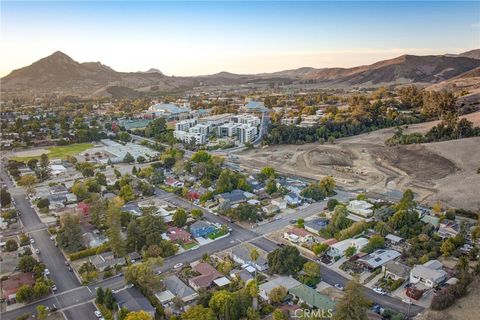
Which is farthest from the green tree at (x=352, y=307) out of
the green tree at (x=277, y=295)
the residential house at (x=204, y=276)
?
the residential house at (x=204, y=276)

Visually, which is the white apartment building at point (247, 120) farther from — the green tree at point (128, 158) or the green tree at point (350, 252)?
the green tree at point (350, 252)

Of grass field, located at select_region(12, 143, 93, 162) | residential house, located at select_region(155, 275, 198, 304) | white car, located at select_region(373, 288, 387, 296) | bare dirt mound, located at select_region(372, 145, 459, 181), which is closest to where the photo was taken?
residential house, located at select_region(155, 275, 198, 304)

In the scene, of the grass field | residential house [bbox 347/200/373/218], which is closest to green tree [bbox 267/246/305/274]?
residential house [bbox 347/200/373/218]

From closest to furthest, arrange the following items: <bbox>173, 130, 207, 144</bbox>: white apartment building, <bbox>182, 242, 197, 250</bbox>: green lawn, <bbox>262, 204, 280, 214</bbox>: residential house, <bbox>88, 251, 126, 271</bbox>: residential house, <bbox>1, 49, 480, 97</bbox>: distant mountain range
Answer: <bbox>88, 251, 126, 271</bbox>: residential house, <bbox>182, 242, 197, 250</bbox>: green lawn, <bbox>262, 204, 280, 214</bbox>: residential house, <bbox>173, 130, 207, 144</bbox>: white apartment building, <bbox>1, 49, 480, 97</bbox>: distant mountain range

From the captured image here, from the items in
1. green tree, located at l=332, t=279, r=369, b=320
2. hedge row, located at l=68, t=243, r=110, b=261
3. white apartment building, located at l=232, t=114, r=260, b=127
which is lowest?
hedge row, located at l=68, t=243, r=110, b=261

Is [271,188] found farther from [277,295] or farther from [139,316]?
[139,316]

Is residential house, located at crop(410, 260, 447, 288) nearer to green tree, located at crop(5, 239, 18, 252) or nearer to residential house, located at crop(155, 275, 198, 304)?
residential house, located at crop(155, 275, 198, 304)
